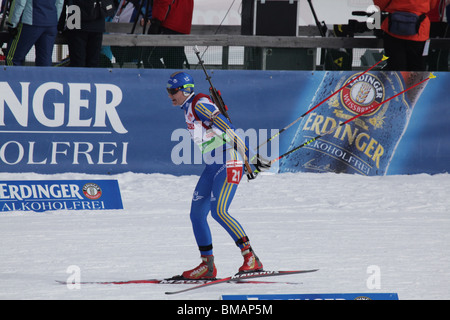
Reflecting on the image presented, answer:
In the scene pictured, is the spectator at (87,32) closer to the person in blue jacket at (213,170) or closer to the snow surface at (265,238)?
the snow surface at (265,238)

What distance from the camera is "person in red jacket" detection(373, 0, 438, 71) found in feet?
28.9

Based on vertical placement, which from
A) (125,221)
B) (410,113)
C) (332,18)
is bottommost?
(125,221)

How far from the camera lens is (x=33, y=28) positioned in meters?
8.69

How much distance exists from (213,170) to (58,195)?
2.61 m

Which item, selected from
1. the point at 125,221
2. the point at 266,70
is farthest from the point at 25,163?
the point at 266,70

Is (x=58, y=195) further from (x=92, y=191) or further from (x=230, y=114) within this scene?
(x=230, y=114)

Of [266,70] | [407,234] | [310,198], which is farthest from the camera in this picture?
[266,70]

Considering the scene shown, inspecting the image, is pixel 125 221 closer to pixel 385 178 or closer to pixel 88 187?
pixel 88 187

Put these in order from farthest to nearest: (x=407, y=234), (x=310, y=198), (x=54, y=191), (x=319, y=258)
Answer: (x=310, y=198), (x=54, y=191), (x=407, y=234), (x=319, y=258)

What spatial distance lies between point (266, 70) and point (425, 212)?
8.33ft

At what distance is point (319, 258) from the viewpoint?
6340 millimetres

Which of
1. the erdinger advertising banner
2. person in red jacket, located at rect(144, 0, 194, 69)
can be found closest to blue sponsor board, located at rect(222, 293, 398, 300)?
the erdinger advertising banner

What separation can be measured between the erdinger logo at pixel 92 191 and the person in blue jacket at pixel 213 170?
7.68 ft

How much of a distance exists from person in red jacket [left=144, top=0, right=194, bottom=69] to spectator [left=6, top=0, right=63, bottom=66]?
1.15 metres
